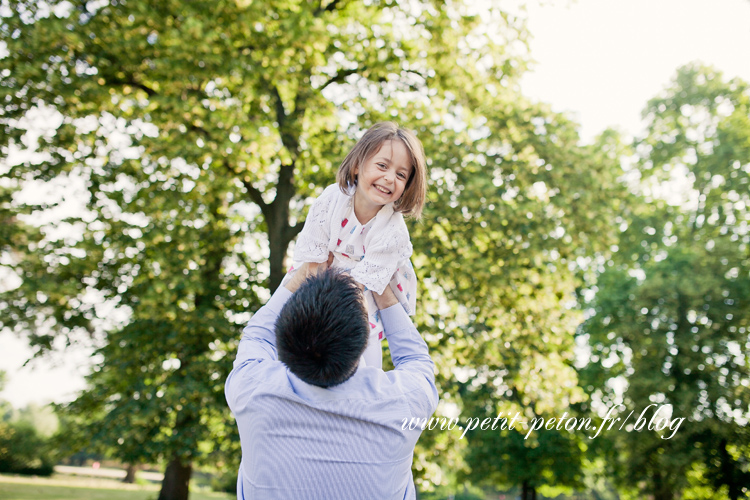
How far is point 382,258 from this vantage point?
262 cm

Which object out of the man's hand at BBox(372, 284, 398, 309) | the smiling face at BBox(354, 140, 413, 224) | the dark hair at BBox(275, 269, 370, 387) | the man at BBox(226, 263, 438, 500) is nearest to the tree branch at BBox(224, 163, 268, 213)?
the smiling face at BBox(354, 140, 413, 224)

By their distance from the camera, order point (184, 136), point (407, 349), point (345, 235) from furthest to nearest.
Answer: point (184, 136) < point (345, 235) < point (407, 349)

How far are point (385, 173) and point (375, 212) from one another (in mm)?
295

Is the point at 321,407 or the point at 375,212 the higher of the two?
the point at 375,212

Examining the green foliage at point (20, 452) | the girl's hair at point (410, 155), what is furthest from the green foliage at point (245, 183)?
the green foliage at point (20, 452)

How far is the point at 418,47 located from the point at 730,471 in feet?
45.6

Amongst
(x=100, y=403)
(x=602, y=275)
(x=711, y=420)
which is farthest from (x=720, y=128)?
(x=100, y=403)

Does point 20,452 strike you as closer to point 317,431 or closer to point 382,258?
point 382,258

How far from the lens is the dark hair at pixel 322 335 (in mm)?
1662

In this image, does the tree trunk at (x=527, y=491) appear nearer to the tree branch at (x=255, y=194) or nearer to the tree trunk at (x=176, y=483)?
the tree trunk at (x=176, y=483)

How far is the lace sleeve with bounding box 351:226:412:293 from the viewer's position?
2.46 m

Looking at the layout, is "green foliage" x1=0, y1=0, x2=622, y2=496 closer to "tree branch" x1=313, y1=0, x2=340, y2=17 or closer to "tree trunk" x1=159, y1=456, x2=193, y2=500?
"tree branch" x1=313, y1=0, x2=340, y2=17

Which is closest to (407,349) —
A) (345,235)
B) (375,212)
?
(345,235)

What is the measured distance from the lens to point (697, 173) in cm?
1727
